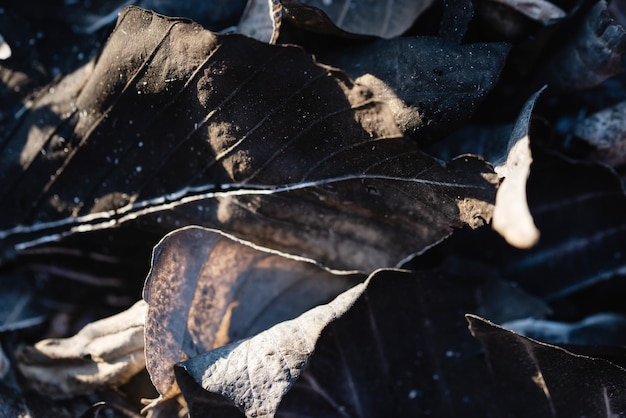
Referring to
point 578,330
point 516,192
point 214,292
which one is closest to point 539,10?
point 516,192

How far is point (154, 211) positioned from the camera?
1392mm

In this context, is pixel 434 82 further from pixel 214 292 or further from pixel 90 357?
pixel 90 357

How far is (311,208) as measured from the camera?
1.35 meters

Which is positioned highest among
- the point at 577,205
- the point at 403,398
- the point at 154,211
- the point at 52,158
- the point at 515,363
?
the point at 52,158

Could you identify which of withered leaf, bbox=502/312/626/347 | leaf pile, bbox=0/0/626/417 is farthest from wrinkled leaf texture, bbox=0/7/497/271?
withered leaf, bbox=502/312/626/347

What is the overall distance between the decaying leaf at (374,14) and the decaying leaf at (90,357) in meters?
0.79

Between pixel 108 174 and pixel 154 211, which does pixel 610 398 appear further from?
pixel 108 174

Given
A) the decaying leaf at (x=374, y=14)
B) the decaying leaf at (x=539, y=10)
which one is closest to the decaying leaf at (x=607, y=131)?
the decaying leaf at (x=539, y=10)

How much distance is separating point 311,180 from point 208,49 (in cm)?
33

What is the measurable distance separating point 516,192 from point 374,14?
1.93 ft

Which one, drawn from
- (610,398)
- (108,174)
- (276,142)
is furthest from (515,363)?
(108,174)

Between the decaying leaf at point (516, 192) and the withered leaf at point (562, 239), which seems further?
the withered leaf at point (562, 239)

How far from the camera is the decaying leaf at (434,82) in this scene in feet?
3.95

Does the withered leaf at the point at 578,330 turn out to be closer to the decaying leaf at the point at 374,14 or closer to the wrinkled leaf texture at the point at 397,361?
the wrinkled leaf texture at the point at 397,361
